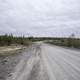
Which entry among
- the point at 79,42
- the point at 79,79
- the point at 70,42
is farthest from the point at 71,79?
the point at 70,42

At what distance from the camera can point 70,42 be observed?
1993 inches

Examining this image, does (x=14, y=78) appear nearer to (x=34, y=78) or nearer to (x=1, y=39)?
(x=34, y=78)

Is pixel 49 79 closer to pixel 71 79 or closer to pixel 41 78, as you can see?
pixel 41 78

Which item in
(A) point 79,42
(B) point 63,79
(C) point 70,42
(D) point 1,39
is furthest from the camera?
→ (D) point 1,39

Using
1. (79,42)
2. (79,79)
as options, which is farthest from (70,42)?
(79,79)

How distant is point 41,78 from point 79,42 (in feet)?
126

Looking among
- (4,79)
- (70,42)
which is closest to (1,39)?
(70,42)

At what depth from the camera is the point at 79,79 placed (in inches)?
316

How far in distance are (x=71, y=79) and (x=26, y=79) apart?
2117 mm

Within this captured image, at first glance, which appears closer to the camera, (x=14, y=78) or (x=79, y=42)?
(x=14, y=78)

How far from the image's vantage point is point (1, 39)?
55.1 meters

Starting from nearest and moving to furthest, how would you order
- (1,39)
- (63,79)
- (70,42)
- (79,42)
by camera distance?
1. (63,79)
2. (79,42)
3. (70,42)
4. (1,39)

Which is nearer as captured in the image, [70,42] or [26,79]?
[26,79]

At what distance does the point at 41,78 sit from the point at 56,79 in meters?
0.77
